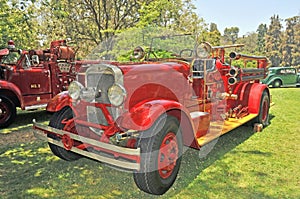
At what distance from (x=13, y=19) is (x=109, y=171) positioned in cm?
755

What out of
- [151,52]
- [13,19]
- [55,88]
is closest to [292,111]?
[151,52]

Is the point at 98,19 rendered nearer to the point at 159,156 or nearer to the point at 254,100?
the point at 254,100

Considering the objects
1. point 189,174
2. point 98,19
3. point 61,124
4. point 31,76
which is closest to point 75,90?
point 61,124

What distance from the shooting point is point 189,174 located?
3455 millimetres

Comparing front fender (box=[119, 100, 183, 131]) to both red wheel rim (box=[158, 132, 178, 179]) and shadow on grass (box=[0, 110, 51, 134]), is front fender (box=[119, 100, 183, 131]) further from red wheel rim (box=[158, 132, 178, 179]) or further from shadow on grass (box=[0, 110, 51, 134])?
shadow on grass (box=[0, 110, 51, 134])

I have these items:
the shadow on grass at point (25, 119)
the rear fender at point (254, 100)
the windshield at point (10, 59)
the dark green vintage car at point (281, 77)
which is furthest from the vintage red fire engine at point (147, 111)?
the dark green vintage car at point (281, 77)

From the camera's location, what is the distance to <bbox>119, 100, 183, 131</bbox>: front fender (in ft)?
9.22

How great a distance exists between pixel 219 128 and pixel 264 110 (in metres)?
2.08

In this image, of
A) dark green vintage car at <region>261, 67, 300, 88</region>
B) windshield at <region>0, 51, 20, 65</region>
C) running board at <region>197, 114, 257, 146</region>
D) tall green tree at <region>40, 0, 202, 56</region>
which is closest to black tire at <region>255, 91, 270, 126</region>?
running board at <region>197, 114, 257, 146</region>

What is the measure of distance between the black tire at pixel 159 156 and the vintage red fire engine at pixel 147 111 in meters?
0.01

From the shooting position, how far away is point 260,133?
210 inches

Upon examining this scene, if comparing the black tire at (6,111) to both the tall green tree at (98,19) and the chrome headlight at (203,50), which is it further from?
the tall green tree at (98,19)

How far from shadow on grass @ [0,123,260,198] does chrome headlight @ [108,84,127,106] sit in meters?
1.03

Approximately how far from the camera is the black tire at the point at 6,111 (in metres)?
6.24
